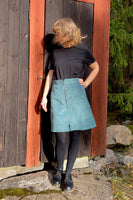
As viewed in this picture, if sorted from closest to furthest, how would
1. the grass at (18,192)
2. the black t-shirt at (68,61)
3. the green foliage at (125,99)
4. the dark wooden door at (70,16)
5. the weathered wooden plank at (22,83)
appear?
the grass at (18,192)
the black t-shirt at (68,61)
the weathered wooden plank at (22,83)
the dark wooden door at (70,16)
the green foliage at (125,99)

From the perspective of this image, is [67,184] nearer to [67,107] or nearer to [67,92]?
[67,107]

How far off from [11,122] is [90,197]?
1.40 metres

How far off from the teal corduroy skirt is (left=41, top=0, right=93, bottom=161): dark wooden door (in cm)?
55

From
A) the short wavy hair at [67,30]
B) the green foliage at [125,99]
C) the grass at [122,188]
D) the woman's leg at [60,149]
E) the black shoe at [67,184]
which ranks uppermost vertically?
the short wavy hair at [67,30]

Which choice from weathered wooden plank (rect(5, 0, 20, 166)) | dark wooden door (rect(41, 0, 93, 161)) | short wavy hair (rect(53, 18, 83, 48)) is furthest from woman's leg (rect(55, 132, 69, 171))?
short wavy hair (rect(53, 18, 83, 48))

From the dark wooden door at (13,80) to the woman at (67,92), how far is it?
0.52m

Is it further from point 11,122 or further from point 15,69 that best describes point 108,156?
point 15,69

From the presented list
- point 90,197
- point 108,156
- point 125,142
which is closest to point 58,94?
point 90,197

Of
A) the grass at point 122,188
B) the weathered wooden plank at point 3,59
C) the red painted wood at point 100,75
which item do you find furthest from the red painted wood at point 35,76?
the grass at point 122,188

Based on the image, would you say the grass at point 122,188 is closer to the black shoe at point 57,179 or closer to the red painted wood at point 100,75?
the red painted wood at point 100,75

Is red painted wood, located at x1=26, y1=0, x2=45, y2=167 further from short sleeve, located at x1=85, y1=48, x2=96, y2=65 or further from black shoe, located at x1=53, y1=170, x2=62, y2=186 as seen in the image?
short sleeve, located at x1=85, y1=48, x2=96, y2=65

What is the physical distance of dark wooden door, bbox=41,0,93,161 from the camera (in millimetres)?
3004

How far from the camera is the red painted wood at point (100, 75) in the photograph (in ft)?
11.0

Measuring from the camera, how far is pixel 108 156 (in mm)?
3811
